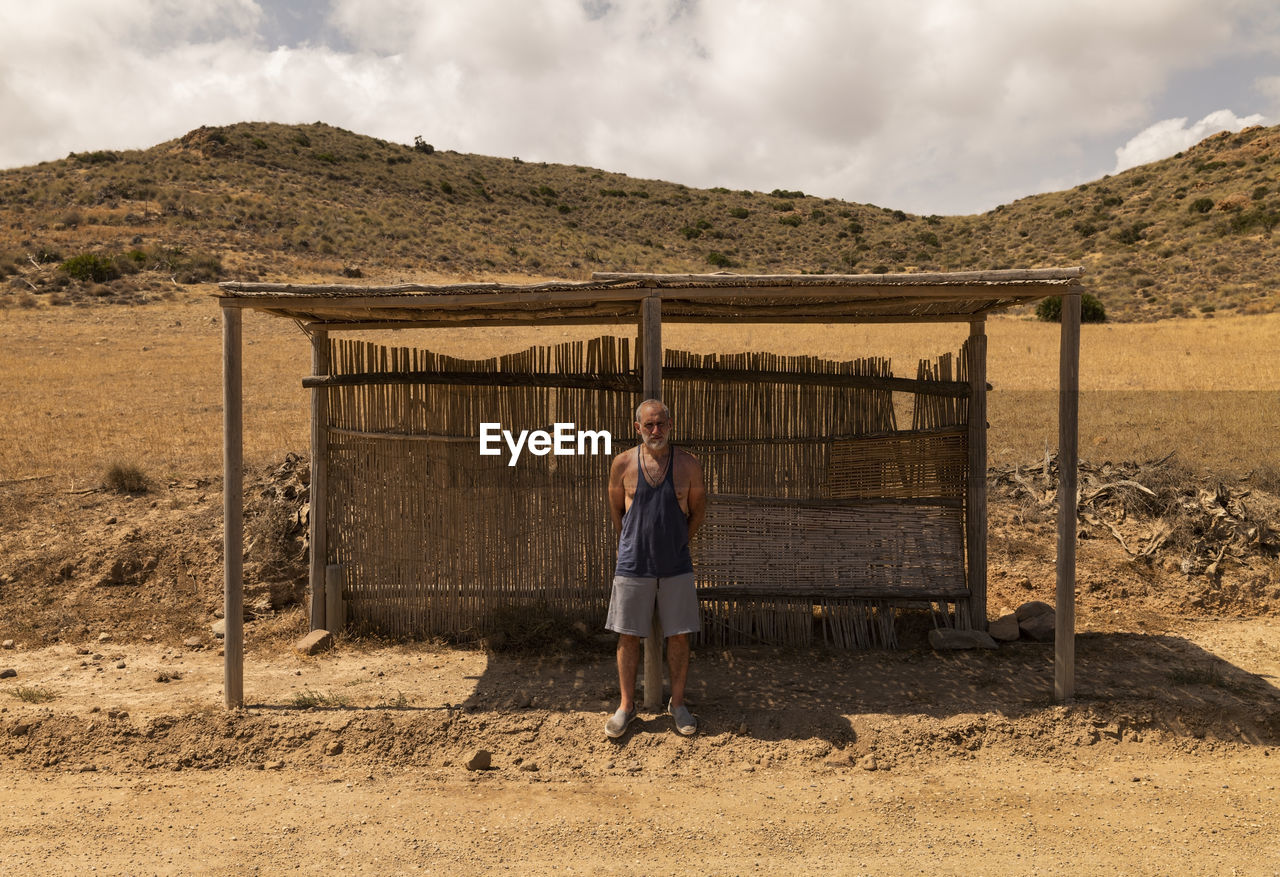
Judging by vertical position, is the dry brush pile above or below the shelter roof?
below

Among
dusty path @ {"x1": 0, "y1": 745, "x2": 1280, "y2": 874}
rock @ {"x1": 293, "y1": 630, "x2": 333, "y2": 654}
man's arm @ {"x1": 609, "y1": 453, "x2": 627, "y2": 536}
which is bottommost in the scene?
dusty path @ {"x1": 0, "y1": 745, "x2": 1280, "y2": 874}

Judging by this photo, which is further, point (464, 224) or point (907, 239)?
point (907, 239)

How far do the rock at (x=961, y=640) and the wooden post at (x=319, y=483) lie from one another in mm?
4197

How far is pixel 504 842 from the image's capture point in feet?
12.5

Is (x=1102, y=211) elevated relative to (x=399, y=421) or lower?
elevated

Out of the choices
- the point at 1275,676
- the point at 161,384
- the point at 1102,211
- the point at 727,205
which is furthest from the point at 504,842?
the point at 727,205

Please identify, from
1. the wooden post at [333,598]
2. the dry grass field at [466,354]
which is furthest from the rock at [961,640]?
the dry grass field at [466,354]

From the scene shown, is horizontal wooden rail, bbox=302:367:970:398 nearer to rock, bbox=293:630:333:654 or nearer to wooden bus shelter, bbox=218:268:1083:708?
wooden bus shelter, bbox=218:268:1083:708

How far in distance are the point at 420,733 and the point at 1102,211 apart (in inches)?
1829

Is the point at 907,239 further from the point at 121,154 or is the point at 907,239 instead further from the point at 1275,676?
the point at 1275,676

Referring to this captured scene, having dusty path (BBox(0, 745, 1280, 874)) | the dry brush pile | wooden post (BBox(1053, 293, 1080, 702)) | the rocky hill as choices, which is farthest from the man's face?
the rocky hill

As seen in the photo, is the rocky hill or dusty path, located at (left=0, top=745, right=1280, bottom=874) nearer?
dusty path, located at (left=0, top=745, right=1280, bottom=874)

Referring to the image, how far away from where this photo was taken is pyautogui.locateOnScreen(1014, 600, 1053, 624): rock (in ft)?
20.5

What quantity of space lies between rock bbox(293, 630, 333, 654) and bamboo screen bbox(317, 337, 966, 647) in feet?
1.77
